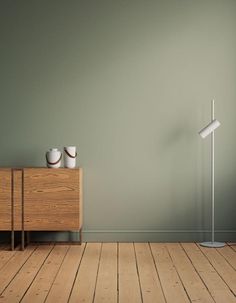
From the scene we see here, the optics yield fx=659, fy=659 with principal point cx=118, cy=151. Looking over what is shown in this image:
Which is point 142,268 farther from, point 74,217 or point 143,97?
point 143,97

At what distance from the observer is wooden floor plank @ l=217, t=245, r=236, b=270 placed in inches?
184

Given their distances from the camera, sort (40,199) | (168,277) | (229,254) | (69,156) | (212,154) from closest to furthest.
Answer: (168,277) → (229,254) → (40,199) → (69,156) → (212,154)

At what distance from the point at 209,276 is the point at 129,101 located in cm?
192

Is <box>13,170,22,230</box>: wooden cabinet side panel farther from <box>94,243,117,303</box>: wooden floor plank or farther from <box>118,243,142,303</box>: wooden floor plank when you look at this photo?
<box>118,243,142,303</box>: wooden floor plank

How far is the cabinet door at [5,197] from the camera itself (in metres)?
5.23

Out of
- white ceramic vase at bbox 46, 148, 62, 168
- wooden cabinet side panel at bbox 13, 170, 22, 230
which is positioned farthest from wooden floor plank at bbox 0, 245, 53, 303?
white ceramic vase at bbox 46, 148, 62, 168

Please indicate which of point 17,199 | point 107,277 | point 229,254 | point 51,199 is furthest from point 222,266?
point 17,199

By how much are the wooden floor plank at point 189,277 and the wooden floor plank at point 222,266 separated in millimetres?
162

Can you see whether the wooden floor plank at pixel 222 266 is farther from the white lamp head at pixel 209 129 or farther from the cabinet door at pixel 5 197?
the cabinet door at pixel 5 197

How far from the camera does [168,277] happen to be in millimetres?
4164

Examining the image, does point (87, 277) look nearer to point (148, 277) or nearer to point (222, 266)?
point (148, 277)

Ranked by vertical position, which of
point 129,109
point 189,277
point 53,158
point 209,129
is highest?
point 129,109

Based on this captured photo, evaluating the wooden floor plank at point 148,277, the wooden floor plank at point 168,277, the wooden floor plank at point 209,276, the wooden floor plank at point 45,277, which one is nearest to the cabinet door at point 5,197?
the wooden floor plank at point 45,277

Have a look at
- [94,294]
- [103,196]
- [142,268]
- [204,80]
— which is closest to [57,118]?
[103,196]
